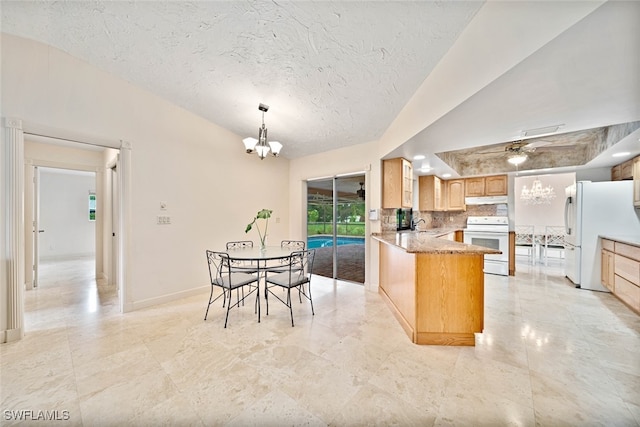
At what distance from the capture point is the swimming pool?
4336 millimetres

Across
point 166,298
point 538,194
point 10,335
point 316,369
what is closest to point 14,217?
point 10,335

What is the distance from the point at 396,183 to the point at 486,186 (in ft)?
9.57

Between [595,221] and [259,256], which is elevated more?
[595,221]

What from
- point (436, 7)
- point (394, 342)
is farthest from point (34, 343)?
point (436, 7)

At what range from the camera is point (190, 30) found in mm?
2023

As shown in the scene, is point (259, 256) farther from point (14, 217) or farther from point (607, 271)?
point (607, 271)

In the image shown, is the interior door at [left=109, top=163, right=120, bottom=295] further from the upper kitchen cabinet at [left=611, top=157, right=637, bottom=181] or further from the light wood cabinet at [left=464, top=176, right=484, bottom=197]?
the upper kitchen cabinet at [left=611, top=157, right=637, bottom=181]

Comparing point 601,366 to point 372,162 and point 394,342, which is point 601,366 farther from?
point 372,162

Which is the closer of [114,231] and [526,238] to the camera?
[114,231]

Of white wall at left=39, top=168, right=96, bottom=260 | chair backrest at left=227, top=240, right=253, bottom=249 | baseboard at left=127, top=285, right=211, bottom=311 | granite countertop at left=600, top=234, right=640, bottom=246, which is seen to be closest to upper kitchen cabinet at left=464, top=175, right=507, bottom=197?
granite countertop at left=600, top=234, right=640, bottom=246

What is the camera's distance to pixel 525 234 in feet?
19.1

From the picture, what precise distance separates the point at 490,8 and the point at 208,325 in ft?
11.4

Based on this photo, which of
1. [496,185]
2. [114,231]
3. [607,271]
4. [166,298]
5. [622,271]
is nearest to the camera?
[622,271]

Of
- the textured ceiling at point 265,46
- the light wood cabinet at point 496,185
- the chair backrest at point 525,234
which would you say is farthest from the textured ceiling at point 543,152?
the chair backrest at point 525,234
